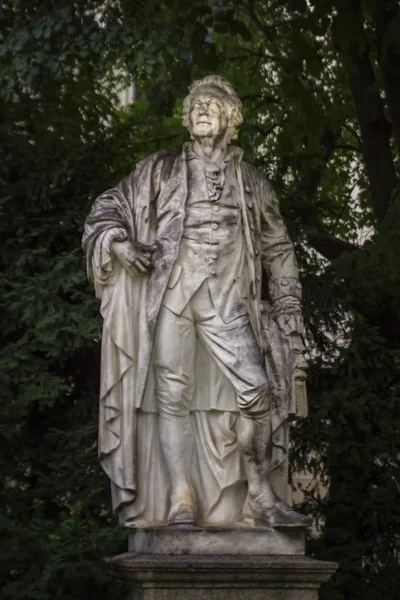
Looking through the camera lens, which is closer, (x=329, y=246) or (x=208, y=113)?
(x=208, y=113)

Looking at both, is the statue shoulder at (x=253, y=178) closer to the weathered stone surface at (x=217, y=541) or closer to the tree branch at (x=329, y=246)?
the weathered stone surface at (x=217, y=541)

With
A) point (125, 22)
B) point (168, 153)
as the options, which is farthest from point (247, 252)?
point (125, 22)

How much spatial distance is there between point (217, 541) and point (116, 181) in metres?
5.65

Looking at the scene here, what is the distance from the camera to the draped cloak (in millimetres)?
9312

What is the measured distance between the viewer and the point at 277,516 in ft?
29.9

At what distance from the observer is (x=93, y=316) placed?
43.6 ft

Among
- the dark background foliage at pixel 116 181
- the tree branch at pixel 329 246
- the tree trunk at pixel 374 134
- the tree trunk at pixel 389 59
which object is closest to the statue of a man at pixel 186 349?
the dark background foliage at pixel 116 181

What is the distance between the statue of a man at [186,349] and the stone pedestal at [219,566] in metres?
0.14

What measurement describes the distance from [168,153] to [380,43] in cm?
411

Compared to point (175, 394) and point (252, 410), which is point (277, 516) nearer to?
point (252, 410)

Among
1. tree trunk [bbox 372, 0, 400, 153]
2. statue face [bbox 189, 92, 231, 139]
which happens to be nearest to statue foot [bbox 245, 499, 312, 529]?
statue face [bbox 189, 92, 231, 139]

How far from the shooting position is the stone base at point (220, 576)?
345 inches

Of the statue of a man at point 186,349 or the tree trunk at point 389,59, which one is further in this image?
the tree trunk at point 389,59

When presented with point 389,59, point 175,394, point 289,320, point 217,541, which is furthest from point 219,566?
point 389,59
